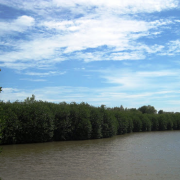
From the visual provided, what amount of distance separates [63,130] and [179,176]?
1875 centimetres

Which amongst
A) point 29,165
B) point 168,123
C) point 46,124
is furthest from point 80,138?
point 168,123

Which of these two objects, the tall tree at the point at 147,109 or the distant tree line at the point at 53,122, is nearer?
the distant tree line at the point at 53,122

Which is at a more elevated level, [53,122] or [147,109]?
[147,109]

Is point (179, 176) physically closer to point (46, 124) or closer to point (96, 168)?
point (96, 168)

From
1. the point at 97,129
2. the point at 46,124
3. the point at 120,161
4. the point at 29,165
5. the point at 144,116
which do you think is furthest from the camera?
the point at 144,116

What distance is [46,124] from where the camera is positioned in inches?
1035

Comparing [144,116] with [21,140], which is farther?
[144,116]

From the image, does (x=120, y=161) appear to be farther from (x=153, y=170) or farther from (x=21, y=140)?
(x=21, y=140)

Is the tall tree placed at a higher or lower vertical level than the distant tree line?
higher

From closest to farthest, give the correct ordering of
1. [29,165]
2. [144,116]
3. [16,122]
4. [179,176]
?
[179,176] < [29,165] < [16,122] < [144,116]

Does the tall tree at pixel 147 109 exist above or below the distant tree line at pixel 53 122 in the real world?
above

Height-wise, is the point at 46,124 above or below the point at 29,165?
above

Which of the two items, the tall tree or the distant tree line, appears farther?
the tall tree

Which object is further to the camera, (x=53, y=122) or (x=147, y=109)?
(x=147, y=109)
